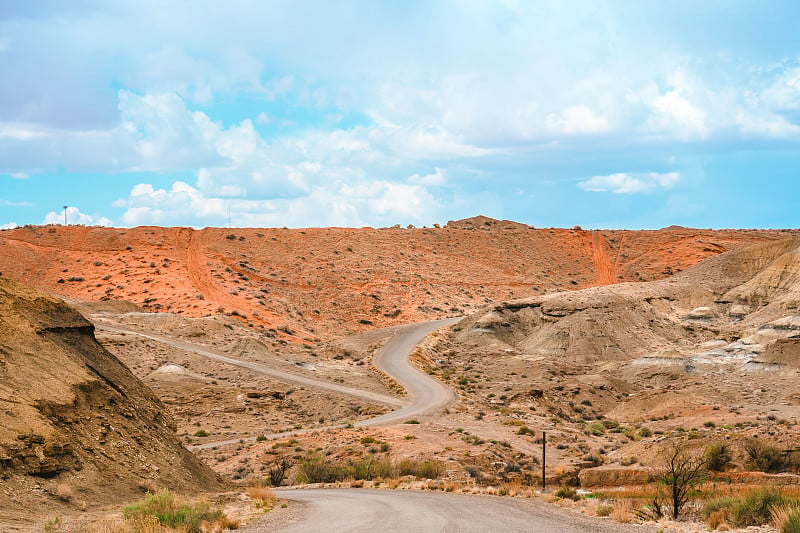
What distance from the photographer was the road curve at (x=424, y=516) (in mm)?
16156

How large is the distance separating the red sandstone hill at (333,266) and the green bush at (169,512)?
185ft

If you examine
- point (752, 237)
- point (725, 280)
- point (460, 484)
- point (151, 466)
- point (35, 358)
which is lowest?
point (460, 484)

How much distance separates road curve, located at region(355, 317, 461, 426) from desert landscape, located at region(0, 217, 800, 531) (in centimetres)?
35

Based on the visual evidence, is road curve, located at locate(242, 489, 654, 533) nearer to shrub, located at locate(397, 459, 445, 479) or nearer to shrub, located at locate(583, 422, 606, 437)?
shrub, located at locate(397, 459, 445, 479)

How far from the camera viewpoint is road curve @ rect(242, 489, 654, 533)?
1616 cm

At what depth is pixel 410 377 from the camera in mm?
58281

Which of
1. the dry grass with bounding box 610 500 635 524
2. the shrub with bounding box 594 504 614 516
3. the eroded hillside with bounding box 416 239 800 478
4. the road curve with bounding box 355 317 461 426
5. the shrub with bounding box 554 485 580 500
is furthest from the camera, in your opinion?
the road curve with bounding box 355 317 461 426

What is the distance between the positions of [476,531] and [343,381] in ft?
139

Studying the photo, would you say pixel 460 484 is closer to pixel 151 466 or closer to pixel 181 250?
pixel 151 466

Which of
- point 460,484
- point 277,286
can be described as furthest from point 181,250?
point 460,484

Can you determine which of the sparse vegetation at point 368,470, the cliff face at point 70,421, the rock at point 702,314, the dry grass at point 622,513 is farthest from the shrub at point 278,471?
the rock at point 702,314

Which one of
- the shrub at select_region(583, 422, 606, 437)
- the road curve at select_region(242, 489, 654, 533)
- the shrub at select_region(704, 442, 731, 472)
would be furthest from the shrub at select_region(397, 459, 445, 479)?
the shrub at select_region(583, 422, 606, 437)

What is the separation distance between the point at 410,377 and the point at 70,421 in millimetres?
40851

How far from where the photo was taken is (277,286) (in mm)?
88625
